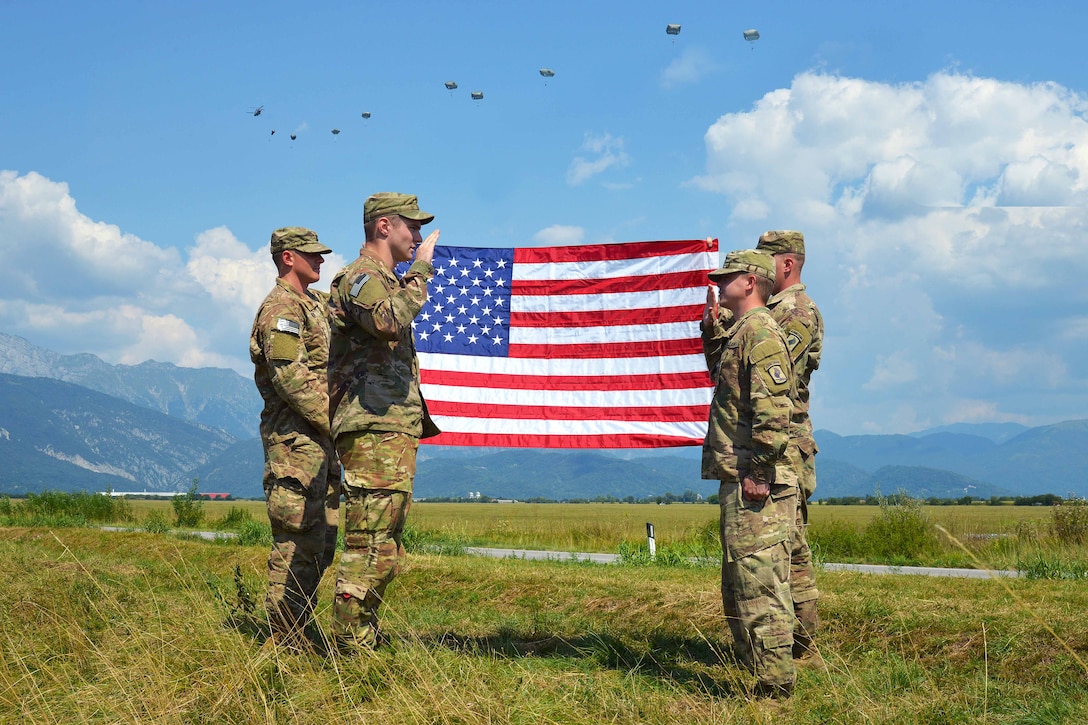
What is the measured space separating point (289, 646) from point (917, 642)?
184 inches

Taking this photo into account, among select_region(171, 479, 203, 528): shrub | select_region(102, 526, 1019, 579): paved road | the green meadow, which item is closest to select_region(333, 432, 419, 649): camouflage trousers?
the green meadow

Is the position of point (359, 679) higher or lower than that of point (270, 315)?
lower

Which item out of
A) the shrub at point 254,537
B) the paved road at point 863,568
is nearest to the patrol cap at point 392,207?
the paved road at point 863,568

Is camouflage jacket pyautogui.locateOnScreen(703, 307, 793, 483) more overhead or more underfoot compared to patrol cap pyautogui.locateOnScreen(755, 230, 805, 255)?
more underfoot

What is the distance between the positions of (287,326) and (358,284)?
3.63 ft

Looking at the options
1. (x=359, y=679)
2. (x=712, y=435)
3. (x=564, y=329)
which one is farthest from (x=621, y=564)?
(x=359, y=679)

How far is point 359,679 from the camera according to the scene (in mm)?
4730

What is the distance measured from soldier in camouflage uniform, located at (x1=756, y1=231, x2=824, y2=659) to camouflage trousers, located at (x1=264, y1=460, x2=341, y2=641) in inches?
129

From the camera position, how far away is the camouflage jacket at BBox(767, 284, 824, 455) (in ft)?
21.3

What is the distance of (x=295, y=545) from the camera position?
6305mm

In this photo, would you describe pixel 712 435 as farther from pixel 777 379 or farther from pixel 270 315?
pixel 270 315

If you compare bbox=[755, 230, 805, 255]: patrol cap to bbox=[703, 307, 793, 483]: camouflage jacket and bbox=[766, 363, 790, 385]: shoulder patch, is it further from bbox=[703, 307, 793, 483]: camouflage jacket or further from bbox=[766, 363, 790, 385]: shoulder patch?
bbox=[766, 363, 790, 385]: shoulder patch

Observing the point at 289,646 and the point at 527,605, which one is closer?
the point at 289,646

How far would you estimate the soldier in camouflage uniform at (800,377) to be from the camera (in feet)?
20.5
